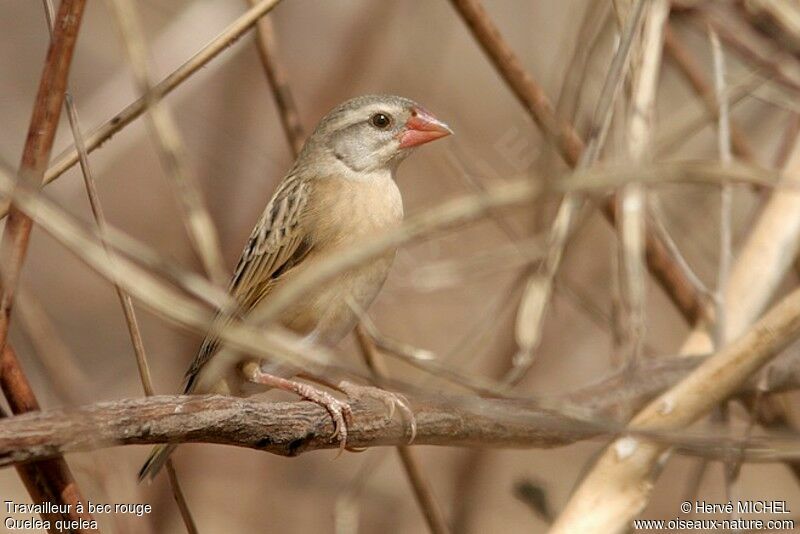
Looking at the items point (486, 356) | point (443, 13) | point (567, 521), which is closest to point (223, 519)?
point (486, 356)

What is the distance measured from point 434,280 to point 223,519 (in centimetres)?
353

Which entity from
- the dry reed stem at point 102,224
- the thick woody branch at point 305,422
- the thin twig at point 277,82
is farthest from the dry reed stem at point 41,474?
the thin twig at point 277,82

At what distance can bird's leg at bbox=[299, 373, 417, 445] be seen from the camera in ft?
10.3

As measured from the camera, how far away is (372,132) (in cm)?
434

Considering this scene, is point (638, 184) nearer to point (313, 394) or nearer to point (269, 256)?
point (313, 394)

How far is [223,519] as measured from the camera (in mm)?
6516

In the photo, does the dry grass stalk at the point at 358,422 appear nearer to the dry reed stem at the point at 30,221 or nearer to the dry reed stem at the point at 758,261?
the dry reed stem at the point at 758,261

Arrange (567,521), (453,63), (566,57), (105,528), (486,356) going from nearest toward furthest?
(567,521), (566,57), (105,528), (486,356), (453,63)

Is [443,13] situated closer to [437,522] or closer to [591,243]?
[591,243]

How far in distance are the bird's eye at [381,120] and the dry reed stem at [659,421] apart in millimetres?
1732

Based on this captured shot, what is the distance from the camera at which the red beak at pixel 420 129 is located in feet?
13.8

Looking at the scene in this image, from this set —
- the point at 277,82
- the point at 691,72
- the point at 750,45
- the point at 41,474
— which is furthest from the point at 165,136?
the point at 691,72

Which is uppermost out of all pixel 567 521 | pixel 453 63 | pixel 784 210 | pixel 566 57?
pixel 453 63

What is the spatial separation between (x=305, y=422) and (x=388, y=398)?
0.59 metres
